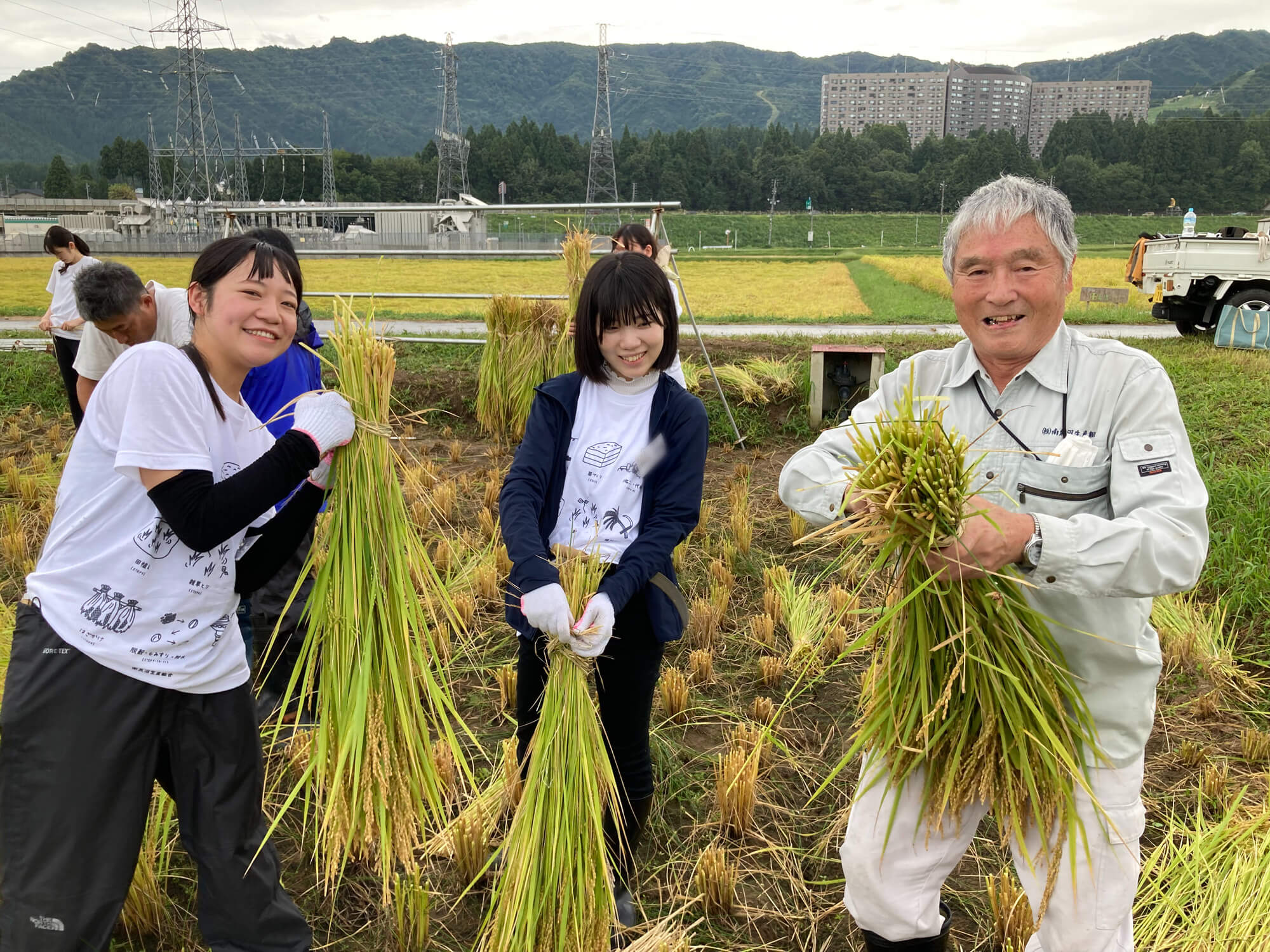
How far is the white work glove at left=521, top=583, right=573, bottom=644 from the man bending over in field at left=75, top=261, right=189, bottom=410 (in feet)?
7.83

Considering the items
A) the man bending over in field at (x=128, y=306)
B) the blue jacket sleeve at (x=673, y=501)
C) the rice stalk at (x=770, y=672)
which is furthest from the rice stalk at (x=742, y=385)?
the blue jacket sleeve at (x=673, y=501)

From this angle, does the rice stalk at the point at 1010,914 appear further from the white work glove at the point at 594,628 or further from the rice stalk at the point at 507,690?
the rice stalk at the point at 507,690

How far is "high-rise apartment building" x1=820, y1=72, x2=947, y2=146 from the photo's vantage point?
584ft

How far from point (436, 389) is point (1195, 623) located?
583cm

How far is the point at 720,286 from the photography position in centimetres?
2297

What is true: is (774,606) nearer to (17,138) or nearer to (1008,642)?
(1008,642)

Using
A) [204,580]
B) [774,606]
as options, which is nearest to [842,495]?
[204,580]

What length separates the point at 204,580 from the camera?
1.71m

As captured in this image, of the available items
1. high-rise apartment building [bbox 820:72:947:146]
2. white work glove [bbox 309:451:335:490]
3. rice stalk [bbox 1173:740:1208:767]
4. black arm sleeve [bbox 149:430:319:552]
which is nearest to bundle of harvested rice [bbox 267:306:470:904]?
white work glove [bbox 309:451:335:490]

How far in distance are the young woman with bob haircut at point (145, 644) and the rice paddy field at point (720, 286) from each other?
27.9 ft

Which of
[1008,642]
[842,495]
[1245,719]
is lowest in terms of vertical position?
[1245,719]

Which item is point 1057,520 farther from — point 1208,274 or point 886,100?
point 886,100

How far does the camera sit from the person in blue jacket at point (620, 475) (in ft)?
6.63

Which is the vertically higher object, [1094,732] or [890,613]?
[890,613]
